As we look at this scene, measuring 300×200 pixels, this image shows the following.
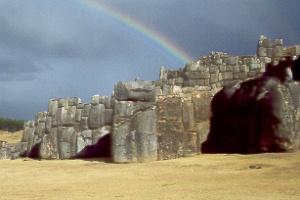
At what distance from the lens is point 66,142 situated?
56.9ft

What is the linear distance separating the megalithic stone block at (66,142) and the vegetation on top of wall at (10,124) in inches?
1783

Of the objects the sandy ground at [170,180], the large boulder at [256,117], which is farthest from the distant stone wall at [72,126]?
the large boulder at [256,117]

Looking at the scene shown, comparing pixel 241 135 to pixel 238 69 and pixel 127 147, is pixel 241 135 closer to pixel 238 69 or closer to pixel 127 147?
pixel 238 69

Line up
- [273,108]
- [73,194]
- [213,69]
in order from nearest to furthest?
[73,194], [273,108], [213,69]

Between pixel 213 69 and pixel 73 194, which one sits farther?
pixel 213 69

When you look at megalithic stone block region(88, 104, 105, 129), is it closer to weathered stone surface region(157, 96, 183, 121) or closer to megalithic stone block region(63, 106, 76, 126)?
megalithic stone block region(63, 106, 76, 126)

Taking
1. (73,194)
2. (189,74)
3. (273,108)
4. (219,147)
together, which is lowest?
(73,194)

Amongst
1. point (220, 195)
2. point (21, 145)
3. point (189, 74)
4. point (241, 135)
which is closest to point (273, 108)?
point (241, 135)

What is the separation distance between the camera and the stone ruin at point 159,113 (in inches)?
546

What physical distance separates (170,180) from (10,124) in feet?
189

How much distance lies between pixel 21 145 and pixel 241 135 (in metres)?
11.4

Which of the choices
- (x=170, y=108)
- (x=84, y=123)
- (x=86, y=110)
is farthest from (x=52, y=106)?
(x=170, y=108)

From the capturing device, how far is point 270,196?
8008 mm

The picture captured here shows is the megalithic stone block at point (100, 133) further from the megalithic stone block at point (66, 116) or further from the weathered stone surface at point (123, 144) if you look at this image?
the weathered stone surface at point (123, 144)
